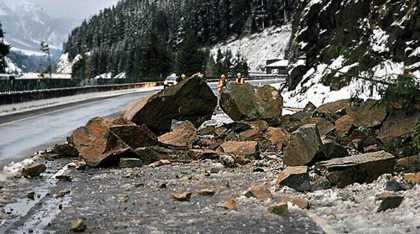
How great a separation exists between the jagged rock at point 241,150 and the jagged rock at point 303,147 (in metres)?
1.85

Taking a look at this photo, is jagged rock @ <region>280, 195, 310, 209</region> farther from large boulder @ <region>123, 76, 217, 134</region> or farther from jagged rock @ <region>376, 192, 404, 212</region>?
large boulder @ <region>123, 76, 217, 134</region>

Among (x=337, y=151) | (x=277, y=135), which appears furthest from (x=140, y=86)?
(x=337, y=151)

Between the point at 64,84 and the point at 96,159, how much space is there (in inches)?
1282

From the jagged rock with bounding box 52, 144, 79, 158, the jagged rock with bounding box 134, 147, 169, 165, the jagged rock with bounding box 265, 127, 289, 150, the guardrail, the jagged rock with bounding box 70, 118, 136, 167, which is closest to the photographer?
the jagged rock with bounding box 70, 118, 136, 167

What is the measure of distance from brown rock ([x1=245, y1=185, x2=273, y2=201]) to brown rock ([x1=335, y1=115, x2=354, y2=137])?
16.4 feet

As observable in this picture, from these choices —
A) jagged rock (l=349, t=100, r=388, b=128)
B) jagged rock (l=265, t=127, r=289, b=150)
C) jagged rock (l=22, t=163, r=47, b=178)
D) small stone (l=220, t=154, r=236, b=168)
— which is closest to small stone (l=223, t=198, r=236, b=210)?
small stone (l=220, t=154, r=236, b=168)

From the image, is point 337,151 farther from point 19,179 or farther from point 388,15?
point 388,15

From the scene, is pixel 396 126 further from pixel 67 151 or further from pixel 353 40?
pixel 353 40

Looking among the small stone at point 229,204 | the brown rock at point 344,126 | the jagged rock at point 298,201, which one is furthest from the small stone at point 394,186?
the brown rock at point 344,126

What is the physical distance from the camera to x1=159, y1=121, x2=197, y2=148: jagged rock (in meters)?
14.3

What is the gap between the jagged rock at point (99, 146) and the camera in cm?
1214

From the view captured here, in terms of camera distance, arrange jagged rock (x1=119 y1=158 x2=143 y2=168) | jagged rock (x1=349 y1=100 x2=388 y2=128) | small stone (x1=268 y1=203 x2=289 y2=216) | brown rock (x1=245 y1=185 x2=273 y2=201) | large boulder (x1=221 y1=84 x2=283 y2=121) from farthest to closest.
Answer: large boulder (x1=221 y1=84 x2=283 y2=121)
jagged rock (x1=349 y1=100 x2=388 y2=128)
jagged rock (x1=119 y1=158 x2=143 y2=168)
brown rock (x1=245 y1=185 x2=273 y2=201)
small stone (x1=268 y1=203 x2=289 y2=216)

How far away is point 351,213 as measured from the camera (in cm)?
748

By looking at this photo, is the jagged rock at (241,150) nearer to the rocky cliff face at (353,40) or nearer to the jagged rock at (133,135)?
the jagged rock at (133,135)
